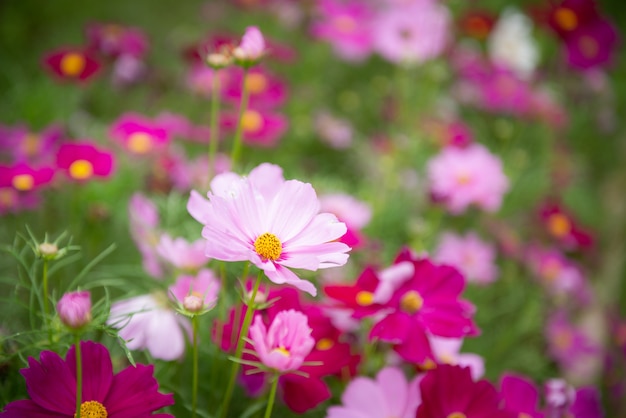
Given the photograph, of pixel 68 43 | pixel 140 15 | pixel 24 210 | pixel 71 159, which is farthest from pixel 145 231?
pixel 140 15

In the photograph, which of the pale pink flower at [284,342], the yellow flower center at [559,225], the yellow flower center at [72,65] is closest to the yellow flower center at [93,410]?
the pale pink flower at [284,342]

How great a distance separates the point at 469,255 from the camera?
1164 mm

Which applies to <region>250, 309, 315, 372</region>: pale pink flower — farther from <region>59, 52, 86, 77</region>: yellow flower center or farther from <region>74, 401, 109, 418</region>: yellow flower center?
<region>59, 52, 86, 77</region>: yellow flower center

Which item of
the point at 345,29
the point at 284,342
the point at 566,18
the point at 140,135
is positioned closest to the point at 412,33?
the point at 345,29

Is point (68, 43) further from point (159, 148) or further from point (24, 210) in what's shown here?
point (24, 210)

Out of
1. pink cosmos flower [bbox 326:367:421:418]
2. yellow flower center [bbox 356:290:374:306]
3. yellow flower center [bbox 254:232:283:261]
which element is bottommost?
pink cosmos flower [bbox 326:367:421:418]

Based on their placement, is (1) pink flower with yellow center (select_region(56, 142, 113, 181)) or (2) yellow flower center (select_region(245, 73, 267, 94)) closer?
(1) pink flower with yellow center (select_region(56, 142, 113, 181))

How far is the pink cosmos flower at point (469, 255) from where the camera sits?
114 centimetres

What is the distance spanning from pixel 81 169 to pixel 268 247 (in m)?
0.40

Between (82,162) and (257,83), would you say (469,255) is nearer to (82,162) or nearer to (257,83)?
(257,83)

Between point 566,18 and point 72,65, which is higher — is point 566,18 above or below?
above

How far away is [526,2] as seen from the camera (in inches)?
105

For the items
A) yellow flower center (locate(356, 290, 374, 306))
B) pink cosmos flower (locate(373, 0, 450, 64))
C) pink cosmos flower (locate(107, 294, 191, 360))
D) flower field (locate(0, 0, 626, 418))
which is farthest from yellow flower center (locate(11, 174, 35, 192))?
pink cosmos flower (locate(373, 0, 450, 64))

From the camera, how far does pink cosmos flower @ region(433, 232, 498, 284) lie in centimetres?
114
